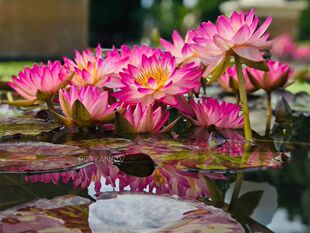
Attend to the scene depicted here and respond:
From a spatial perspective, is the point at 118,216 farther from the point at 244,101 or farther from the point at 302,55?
the point at 302,55

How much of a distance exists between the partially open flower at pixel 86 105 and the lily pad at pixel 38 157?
0.08 meters

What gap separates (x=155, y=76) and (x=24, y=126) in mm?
316

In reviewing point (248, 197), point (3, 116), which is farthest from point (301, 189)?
point (3, 116)

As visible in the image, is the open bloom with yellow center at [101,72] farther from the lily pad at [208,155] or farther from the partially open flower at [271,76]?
the partially open flower at [271,76]

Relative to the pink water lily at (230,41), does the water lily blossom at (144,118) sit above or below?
below

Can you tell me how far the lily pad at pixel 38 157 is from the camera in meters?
0.80

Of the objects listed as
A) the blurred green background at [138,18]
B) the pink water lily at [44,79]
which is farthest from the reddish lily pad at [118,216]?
the blurred green background at [138,18]

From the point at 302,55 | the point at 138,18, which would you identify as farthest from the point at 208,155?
the point at 138,18

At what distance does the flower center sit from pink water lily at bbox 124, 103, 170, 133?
0.04m

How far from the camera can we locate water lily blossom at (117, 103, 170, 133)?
955 millimetres

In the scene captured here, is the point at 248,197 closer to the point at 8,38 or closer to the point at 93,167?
the point at 93,167

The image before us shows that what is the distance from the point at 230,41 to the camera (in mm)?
899

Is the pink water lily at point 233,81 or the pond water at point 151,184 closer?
the pond water at point 151,184

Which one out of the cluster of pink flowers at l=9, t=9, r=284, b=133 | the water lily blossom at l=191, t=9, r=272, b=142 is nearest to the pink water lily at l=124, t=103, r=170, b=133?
the cluster of pink flowers at l=9, t=9, r=284, b=133
